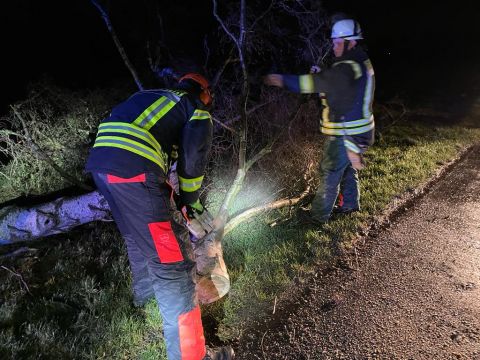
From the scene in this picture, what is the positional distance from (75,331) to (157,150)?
1.45m

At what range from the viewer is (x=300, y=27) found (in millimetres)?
4926

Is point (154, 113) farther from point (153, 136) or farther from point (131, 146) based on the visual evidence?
point (131, 146)

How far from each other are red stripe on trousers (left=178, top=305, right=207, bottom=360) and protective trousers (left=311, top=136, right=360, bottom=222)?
6.76ft

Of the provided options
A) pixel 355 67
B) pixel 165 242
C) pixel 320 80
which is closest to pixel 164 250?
pixel 165 242

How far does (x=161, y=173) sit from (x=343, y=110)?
206 centimetres

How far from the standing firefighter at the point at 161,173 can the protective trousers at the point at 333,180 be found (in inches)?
69.6

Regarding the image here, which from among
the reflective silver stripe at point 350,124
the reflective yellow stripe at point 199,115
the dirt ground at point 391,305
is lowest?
the dirt ground at point 391,305

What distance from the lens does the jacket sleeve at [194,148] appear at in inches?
93.0

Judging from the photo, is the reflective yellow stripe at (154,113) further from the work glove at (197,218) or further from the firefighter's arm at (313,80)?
the firefighter's arm at (313,80)

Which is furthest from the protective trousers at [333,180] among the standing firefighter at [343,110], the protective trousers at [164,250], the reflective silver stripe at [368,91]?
the protective trousers at [164,250]

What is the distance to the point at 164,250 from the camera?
2.30 metres

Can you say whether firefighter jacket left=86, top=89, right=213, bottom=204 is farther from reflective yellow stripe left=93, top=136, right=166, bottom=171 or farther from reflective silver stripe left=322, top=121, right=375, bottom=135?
reflective silver stripe left=322, top=121, right=375, bottom=135

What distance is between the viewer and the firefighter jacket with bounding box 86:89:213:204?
2.20 metres

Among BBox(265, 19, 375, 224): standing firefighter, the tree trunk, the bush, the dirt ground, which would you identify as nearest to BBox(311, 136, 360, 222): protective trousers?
BBox(265, 19, 375, 224): standing firefighter
